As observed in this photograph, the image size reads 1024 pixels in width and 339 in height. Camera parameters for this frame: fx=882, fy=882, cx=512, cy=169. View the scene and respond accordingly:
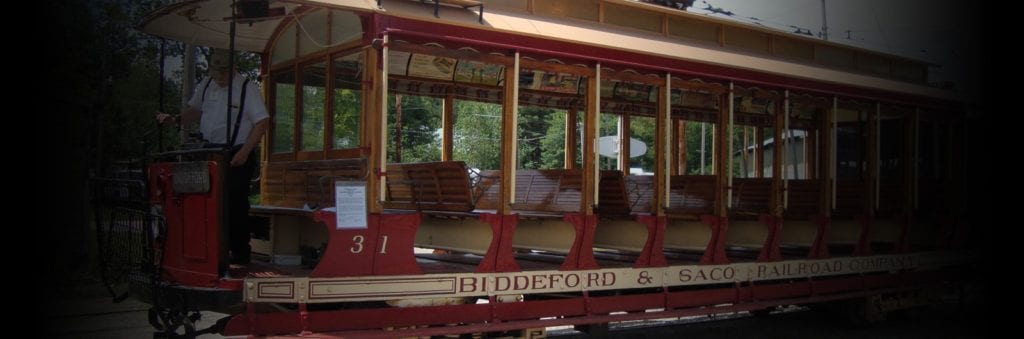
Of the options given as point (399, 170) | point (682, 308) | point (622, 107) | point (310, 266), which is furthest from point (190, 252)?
point (622, 107)

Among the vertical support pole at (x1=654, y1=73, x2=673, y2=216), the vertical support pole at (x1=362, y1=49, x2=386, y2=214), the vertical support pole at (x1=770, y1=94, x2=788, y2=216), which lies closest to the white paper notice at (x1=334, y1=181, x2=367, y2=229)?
the vertical support pole at (x1=362, y1=49, x2=386, y2=214)

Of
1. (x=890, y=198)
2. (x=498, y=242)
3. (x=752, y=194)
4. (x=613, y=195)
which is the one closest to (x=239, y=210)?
(x=498, y=242)

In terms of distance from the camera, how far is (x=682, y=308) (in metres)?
6.94

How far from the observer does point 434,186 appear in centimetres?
612

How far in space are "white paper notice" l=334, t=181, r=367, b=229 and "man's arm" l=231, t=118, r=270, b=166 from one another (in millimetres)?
780

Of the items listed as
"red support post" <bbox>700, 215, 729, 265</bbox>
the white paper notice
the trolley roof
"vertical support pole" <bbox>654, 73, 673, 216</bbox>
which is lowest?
"red support post" <bbox>700, 215, 729, 265</bbox>

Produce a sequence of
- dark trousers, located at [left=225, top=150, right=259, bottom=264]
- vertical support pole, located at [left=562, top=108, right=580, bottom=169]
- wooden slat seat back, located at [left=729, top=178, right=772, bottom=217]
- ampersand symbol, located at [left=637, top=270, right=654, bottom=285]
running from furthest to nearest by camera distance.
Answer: vertical support pole, located at [left=562, top=108, right=580, bottom=169] → wooden slat seat back, located at [left=729, top=178, right=772, bottom=217] → ampersand symbol, located at [left=637, top=270, right=654, bottom=285] → dark trousers, located at [left=225, top=150, right=259, bottom=264]

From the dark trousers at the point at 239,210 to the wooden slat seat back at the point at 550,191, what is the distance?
1.97 meters

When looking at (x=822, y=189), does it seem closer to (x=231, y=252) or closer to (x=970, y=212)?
(x=970, y=212)

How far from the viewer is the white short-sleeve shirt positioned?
557 centimetres

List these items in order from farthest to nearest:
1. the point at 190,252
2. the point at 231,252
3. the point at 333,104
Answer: the point at 333,104
the point at 231,252
the point at 190,252

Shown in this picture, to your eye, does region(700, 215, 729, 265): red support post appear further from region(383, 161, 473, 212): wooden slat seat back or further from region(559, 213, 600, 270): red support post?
region(383, 161, 473, 212): wooden slat seat back

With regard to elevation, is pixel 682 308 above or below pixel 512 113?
below

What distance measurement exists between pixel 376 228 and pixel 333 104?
4.12 ft
